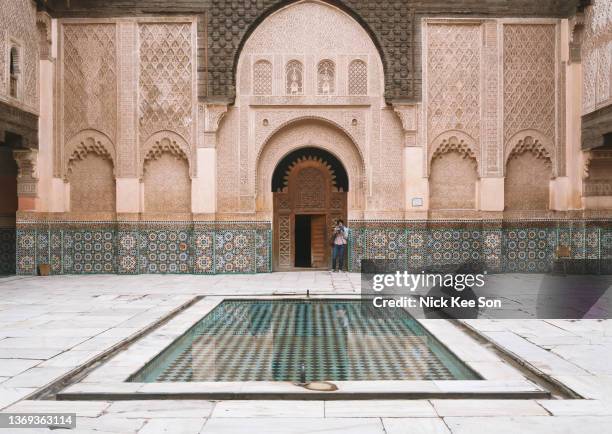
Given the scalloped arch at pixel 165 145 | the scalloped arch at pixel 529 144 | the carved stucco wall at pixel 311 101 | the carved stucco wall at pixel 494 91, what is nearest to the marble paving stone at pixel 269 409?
the carved stucco wall at pixel 311 101

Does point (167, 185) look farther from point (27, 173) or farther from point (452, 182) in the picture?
point (452, 182)

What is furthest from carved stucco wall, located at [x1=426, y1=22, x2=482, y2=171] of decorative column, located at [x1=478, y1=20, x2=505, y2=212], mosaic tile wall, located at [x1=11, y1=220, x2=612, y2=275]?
mosaic tile wall, located at [x1=11, y1=220, x2=612, y2=275]

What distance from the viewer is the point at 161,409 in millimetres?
2807

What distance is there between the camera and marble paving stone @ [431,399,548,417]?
2734mm

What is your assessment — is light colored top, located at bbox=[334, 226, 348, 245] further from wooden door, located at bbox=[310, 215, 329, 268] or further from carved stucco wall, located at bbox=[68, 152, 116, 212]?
carved stucco wall, located at bbox=[68, 152, 116, 212]

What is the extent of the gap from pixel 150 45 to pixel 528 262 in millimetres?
6519

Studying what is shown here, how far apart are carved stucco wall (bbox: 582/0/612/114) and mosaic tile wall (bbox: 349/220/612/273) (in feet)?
6.03

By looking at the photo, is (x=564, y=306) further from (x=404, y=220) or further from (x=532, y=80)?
(x=532, y=80)

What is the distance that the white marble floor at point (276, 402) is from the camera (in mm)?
2566

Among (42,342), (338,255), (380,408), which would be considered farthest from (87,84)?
(380,408)

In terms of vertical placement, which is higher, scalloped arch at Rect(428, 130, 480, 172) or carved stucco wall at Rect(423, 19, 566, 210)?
carved stucco wall at Rect(423, 19, 566, 210)

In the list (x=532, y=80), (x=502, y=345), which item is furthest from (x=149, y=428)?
(x=532, y=80)

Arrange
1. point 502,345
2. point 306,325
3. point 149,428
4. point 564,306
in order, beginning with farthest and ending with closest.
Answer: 1. point 564,306
2. point 306,325
3. point 502,345
4. point 149,428

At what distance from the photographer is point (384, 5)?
9359mm
